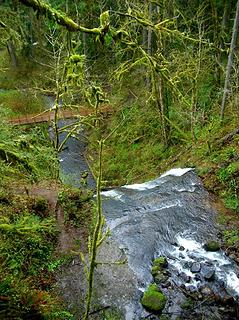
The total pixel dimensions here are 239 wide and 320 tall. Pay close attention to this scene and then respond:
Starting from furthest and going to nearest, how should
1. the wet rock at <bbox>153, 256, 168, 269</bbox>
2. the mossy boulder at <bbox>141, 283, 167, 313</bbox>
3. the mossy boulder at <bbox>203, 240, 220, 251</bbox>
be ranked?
1. the mossy boulder at <bbox>203, 240, 220, 251</bbox>
2. the wet rock at <bbox>153, 256, 168, 269</bbox>
3. the mossy boulder at <bbox>141, 283, 167, 313</bbox>

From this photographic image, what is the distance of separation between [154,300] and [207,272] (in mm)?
1517

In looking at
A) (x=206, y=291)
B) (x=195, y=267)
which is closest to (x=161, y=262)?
(x=195, y=267)

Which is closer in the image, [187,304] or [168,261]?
[187,304]

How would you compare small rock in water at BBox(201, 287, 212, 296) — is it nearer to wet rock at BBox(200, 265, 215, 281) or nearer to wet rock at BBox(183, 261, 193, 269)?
wet rock at BBox(200, 265, 215, 281)

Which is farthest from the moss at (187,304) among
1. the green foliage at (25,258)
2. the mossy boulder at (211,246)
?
the green foliage at (25,258)

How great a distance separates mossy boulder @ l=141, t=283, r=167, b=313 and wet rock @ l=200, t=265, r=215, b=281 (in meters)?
1.17

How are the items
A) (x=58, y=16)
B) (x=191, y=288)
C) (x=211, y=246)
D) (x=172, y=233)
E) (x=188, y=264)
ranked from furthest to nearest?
(x=172, y=233), (x=211, y=246), (x=188, y=264), (x=191, y=288), (x=58, y=16)

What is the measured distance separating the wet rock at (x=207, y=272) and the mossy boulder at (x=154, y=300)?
1166 millimetres

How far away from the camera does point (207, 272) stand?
782cm

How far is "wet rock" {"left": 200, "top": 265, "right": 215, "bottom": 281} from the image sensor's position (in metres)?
7.70

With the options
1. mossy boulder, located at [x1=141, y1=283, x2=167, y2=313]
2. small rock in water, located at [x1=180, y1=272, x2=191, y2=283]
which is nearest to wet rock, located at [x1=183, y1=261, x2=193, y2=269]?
small rock in water, located at [x1=180, y1=272, x2=191, y2=283]

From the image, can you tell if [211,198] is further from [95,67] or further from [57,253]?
[95,67]

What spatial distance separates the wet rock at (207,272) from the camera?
25.2 ft

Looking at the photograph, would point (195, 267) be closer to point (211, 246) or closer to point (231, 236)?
point (211, 246)
